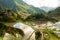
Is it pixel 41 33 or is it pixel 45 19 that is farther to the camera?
pixel 45 19

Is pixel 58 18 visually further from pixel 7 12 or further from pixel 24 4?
pixel 7 12

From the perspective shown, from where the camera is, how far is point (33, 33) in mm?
1822

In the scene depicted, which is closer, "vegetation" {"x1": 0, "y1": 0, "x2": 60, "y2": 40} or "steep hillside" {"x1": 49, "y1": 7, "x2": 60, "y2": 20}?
"vegetation" {"x1": 0, "y1": 0, "x2": 60, "y2": 40}

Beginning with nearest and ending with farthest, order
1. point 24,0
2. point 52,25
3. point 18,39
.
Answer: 1. point 18,39
2. point 52,25
3. point 24,0

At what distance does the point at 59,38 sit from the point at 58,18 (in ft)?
0.80

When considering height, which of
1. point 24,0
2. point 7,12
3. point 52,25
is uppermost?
point 24,0

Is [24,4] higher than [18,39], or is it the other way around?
[24,4]

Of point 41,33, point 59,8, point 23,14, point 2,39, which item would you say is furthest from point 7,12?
point 59,8

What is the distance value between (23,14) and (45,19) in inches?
9.8

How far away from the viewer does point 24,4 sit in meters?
2.01

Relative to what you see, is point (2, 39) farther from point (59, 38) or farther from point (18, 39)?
point (59, 38)

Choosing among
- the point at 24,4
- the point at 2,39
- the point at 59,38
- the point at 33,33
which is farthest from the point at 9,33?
the point at 59,38

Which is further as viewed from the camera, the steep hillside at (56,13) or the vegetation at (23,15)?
the steep hillside at (56,13)

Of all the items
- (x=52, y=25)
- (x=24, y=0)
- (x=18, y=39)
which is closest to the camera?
(x=18, y=39)
